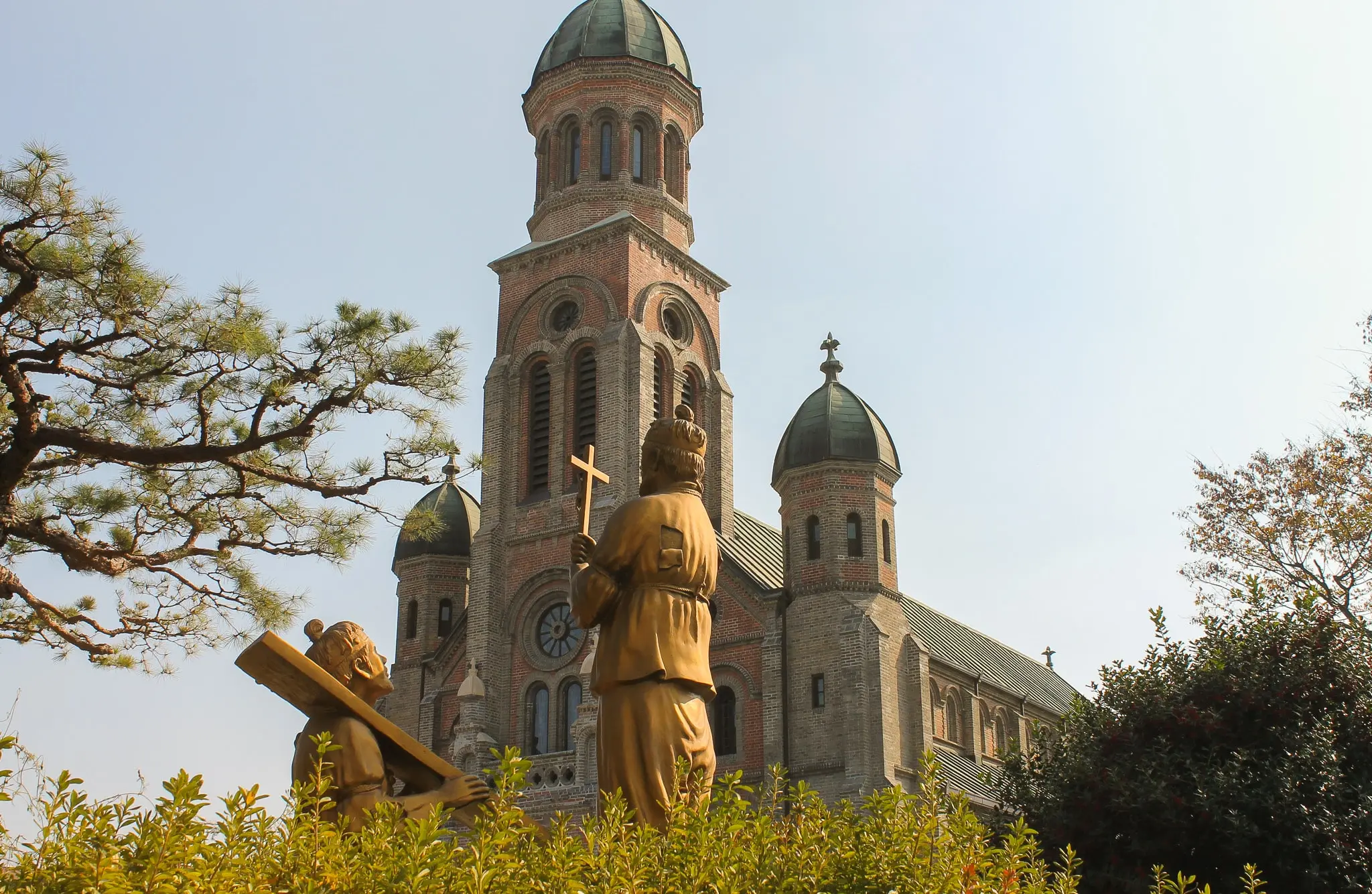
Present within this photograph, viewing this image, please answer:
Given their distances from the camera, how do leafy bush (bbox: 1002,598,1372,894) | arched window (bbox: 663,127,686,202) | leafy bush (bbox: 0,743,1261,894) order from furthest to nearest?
arched window (bbox: 663,127,686,202)
leafy bush (bbox: 1002,598,1372,894)
leafy bush (bbox: 0,743,1261,894)

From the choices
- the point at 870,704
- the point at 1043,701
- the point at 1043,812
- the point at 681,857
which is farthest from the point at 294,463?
the point at 1043,701

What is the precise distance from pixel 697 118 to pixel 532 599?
14.2 m

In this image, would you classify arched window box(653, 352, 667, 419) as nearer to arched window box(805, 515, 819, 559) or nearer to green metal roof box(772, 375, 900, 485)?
green metal roof box(772, 375, 900, 485)

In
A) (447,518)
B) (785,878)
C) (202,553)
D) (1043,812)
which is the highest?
(447,518)

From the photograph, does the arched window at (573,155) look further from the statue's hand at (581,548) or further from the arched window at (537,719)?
the statue's hand at (581,548)

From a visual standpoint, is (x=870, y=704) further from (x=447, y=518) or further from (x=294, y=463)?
(x=294, y=463)

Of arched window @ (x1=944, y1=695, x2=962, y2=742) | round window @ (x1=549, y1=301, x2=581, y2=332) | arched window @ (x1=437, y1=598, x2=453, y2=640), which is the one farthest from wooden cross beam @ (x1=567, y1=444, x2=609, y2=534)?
arched window @ (x1=944, y1=695, x2=962, y2=742)

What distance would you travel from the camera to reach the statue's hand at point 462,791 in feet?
22.2

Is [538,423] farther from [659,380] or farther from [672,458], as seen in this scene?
[672,458]

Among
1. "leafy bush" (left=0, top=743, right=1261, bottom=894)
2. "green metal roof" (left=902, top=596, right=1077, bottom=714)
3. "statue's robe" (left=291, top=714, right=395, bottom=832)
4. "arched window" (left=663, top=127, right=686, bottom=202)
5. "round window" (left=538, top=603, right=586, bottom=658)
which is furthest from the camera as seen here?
"green metal roof" (left=902, top=596, right=1077, bottom=714)

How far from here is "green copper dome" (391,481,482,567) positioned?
114ft

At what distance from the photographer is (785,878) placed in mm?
4645

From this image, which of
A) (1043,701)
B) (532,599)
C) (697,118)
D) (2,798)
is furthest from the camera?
(1043,701)

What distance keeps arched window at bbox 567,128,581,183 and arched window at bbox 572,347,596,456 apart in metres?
5.44
